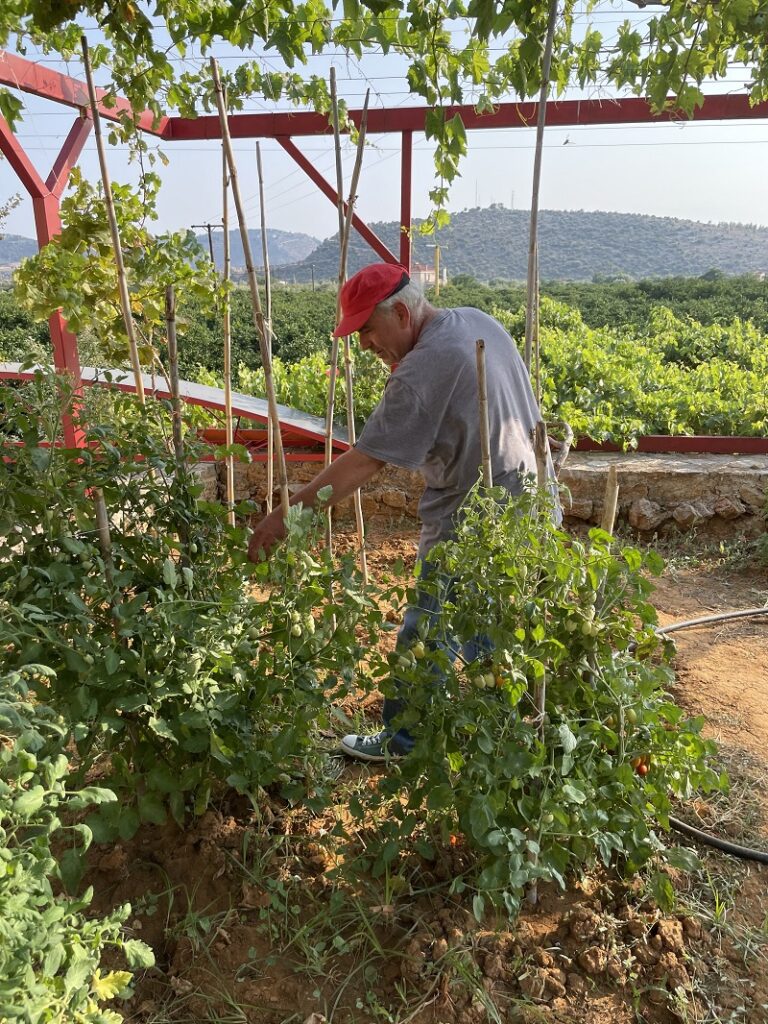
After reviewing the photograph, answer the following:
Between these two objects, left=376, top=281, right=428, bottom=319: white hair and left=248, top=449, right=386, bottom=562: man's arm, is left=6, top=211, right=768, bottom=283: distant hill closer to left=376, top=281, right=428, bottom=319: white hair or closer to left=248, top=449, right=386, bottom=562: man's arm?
left=376, top=281, right=428, bottom=319: white hair

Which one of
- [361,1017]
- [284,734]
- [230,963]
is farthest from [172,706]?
[361,1017]

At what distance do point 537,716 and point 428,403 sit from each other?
91 centimetres

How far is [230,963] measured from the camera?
6.25 feet

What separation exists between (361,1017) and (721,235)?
186 feet

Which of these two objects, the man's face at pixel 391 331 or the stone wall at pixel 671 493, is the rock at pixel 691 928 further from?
the stone wall at pixel 671 493

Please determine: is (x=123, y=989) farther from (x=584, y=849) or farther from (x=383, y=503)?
(x=383, y=503)

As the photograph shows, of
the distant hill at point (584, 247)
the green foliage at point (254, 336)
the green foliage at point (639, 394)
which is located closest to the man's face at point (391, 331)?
the green foliage at point (639, 394)

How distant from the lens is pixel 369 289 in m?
2.25

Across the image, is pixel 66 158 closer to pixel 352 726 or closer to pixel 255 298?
pixel 255 298

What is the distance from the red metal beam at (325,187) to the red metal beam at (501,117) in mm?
201

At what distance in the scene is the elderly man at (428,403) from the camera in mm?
2199

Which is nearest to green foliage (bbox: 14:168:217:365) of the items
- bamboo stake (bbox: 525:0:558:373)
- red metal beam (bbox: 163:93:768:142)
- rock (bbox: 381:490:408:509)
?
bamboo stake (bbox: 525:0:558:373)

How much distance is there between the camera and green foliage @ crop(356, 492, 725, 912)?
1755mm

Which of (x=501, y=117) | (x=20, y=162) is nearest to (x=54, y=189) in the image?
(x=20, y=162)
